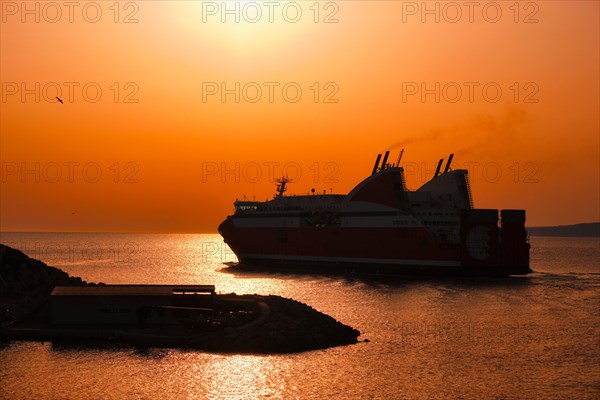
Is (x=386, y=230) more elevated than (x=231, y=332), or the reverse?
(x=386, y=230)

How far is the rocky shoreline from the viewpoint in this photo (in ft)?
114

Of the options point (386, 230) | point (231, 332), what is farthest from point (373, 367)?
point (386, 230)

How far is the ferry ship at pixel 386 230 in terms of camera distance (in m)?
80.3

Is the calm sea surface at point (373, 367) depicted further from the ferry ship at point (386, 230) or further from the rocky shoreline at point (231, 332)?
the ferry ship at point (386, 230)

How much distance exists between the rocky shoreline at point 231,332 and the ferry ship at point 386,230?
4147cm

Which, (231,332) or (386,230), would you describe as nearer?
(231,332)

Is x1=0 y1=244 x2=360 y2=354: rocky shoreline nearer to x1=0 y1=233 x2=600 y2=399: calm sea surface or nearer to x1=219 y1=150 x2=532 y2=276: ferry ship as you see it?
x1=0 y1=233 x2=600 y2=399: calm sea surface

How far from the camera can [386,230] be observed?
8325 centimetres

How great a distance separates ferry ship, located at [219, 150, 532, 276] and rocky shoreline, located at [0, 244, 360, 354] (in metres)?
41.5

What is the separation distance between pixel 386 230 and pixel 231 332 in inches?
1946

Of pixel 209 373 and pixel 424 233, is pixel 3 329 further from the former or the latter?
pixel 424 233

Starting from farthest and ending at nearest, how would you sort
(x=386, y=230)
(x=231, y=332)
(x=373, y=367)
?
(x=386, y=230), (x=231, y=332), (x=373, y=367)

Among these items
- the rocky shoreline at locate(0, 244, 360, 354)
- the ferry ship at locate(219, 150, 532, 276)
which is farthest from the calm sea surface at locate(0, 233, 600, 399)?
the ferry ship at locate(219, 150, 532, 276)

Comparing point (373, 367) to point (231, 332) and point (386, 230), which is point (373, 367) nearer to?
point (231, 332)
